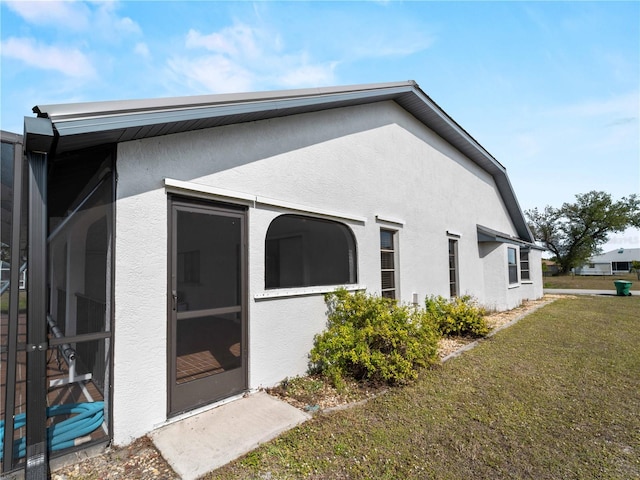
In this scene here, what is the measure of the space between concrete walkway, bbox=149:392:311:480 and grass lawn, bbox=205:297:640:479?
0.14 m

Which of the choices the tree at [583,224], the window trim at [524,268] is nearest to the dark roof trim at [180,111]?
the window trim at [524,268]

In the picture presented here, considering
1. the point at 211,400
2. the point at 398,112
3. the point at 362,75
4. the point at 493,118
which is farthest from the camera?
the point at 493,118

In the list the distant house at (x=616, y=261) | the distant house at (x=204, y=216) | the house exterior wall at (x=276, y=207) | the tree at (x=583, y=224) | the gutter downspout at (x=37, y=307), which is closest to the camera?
the gutter downspout at (x=37, y=307)

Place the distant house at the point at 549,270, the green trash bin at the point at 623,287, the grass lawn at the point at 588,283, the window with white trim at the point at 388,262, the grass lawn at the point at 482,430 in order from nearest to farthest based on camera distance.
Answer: the grass lawn at the point at 482,430
the window with white trim at the point at 388,262
the green trash bin at the point at 623,287
the grass lawn at the point at 588,283
the distant house at the point at 549,270

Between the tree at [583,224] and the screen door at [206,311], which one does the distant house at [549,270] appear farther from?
the screen door at [206,311]

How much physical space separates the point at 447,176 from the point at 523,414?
8062mm

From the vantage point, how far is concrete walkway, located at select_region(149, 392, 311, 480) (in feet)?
9.52

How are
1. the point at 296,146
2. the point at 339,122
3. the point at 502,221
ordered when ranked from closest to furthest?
the point at 296,146
the point at 339,122
the point at 502,221

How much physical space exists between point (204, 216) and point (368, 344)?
3654 mm

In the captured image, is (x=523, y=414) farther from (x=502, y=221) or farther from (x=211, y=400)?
(x=502, y=221)

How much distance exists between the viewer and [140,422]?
326 centimetres

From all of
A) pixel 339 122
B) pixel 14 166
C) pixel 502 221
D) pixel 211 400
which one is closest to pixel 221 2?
pixel 339 122

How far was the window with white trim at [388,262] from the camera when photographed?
7387 mm

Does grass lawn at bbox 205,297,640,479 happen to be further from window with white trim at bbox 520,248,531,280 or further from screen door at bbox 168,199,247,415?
window with white trim at bbox 520,248,531,280
